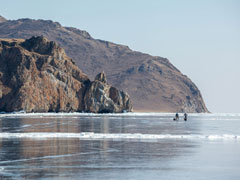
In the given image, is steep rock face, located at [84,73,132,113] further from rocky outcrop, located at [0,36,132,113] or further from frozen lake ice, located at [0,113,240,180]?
frozen lake ice, located at [0,113,240,180]

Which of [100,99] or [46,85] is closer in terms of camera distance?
[46,85]

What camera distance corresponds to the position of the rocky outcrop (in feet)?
505

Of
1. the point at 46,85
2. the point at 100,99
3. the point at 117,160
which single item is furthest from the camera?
the point at 100,99

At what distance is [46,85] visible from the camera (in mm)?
162375

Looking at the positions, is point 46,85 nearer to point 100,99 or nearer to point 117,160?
point 100,99

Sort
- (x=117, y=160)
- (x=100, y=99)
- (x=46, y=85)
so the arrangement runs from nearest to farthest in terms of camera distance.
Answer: (x=117, y=160) < (x=46, y=85) < (x=100, y=99)

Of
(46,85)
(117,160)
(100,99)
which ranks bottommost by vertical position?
(117,160)

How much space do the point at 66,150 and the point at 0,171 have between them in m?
8.30

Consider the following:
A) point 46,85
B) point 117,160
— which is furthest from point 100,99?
point 117,160

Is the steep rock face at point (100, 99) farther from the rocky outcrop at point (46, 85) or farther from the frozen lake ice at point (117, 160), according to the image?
the frozen lake ice at point (117, 160)

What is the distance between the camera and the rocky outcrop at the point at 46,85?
154000mm

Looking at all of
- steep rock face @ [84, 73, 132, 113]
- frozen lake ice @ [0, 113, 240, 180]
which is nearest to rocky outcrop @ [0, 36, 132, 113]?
steep rock face @ [84, 73, 132, 113]

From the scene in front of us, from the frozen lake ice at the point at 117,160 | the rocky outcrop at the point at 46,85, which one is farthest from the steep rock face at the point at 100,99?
the frozen lake ice at the point at 117,160

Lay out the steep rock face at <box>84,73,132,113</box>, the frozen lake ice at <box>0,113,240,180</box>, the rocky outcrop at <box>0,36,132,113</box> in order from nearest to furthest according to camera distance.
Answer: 1. the frozen lake ice at <box>0,113,240,180</box>
2. the rocky outcrop at <box>0,36,132,113</box>
3. the steep rock face at <box>84,73,132,113</box>
